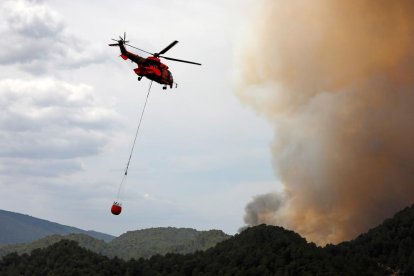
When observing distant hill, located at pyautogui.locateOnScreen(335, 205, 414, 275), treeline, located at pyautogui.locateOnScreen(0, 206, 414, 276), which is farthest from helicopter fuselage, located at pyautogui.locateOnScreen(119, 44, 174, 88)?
distant hill, located at pyautogui.locateOnScreen(335, 205, 414, 275)

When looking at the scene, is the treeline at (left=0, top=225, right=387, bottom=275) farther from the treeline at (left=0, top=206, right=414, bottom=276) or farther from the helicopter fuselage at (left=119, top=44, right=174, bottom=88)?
the helicopter fuselage at (left=119, top=44, right=174, bottom=88)

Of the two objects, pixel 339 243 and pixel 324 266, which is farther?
pixel 339 243

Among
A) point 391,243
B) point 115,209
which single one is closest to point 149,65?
point 115,209

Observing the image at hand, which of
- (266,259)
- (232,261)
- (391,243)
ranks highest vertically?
(391,243)

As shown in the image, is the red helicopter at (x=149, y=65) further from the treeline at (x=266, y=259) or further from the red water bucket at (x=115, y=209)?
the treeline at (x=266, y=259)

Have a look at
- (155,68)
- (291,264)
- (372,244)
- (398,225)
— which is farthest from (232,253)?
(155,68)

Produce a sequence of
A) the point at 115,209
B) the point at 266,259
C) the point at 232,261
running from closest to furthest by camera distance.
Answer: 1. the point at 115,209
2. the point at 266,259
3. the point at 232,261

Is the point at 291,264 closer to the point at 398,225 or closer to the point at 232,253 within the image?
the point at 232,253

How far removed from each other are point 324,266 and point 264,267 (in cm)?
1522

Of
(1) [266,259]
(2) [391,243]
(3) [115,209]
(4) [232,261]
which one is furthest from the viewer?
(2) [391,243]

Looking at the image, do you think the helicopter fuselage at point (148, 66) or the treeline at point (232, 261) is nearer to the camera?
the helicopter fuselage at point (148, 66)

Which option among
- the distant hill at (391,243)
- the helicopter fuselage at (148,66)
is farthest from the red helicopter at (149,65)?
the distant hill at (391,243)

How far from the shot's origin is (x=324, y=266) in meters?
133

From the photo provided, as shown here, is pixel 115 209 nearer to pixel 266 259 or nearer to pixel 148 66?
pixel 148 66
